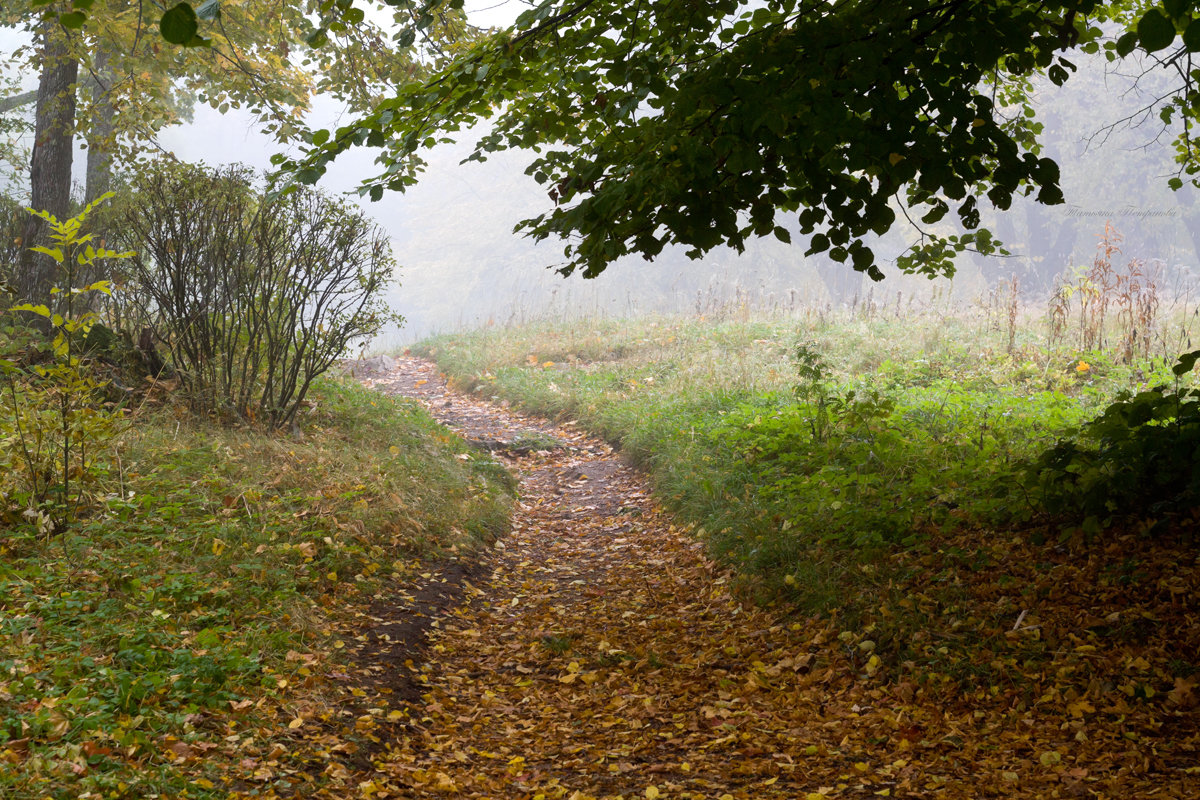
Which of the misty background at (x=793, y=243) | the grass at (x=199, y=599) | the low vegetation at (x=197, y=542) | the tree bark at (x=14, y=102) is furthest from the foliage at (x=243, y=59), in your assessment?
the misty background at (x=793, y=243)

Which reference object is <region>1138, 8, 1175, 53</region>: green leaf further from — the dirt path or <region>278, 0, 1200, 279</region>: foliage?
the dirt path

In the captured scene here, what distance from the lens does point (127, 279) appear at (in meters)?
7.14

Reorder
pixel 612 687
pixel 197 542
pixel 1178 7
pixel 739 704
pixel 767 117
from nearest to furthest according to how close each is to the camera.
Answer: pixel 1178 7
pixel 767 117
pixel 739 704
pixel 612 687
pixel 197 542

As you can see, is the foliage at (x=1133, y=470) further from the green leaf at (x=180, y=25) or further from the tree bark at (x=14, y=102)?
the tree bark at (x=14, y=102)

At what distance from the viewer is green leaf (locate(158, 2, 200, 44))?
2.00 m

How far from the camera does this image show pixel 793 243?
113 feet

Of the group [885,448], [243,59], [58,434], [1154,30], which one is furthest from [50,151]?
[1154,30]

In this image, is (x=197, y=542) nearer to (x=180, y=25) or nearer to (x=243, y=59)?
(x=180, y=25)

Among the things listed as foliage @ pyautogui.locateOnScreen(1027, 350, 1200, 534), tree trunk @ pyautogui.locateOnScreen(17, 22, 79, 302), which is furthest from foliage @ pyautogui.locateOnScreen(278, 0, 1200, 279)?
tree trunk @ pyautogui.locateOnScreen(17, 22, 79, 302)

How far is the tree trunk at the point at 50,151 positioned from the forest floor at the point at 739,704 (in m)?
6.34

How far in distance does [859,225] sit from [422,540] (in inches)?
151

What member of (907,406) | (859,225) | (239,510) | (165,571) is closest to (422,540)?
(239,510)

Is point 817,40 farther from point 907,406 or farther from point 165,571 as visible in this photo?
point 907,406

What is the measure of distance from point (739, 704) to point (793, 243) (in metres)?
32.7
